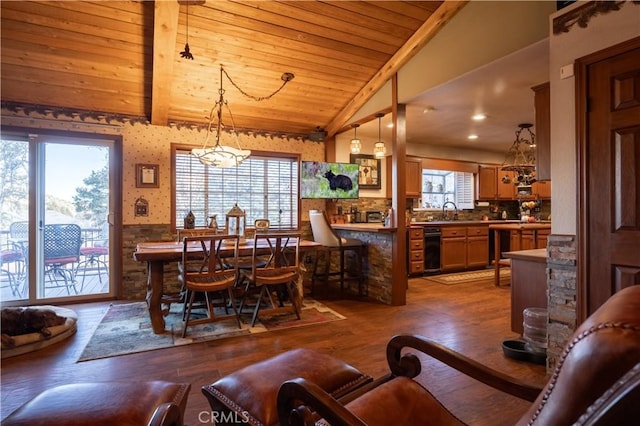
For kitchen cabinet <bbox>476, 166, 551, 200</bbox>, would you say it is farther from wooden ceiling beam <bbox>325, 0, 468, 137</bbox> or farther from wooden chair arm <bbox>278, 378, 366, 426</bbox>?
wooden chair arm <bbox>278, 378, 366, 426</bbox>

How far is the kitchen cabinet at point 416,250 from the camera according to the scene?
539cm

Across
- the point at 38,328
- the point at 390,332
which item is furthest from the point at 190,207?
the point at 390,332

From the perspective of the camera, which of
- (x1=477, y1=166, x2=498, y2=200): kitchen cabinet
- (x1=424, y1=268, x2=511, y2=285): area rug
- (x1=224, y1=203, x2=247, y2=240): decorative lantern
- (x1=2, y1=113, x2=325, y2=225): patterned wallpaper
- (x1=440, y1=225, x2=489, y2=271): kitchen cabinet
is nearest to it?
(x1=224, y1=203, x2=247, y2=240): decorative lantern

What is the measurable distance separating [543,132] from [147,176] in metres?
4.49

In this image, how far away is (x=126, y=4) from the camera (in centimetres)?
288

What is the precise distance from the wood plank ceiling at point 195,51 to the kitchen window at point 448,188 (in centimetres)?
310

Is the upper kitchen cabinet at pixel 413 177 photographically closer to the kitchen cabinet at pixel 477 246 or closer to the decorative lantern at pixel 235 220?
the kitchen cabinet at pixel 477 246

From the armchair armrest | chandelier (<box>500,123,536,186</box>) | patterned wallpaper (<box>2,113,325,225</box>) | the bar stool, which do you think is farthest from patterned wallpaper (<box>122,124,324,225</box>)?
chandelier (<box>500,123,536,186</box>)

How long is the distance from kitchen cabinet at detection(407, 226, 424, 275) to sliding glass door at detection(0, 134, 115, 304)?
439 centimetres

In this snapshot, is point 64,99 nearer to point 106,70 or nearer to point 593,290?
point 106,70

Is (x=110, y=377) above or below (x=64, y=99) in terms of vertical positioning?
below

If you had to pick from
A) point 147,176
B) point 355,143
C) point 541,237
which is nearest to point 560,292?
point 355,143

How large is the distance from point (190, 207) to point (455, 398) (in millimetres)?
4010

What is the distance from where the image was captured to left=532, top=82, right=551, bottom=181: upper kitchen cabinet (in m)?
2.55
